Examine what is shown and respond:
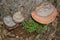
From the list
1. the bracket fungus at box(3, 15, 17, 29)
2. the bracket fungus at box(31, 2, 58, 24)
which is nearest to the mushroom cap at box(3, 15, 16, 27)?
the bracket fungus at box(3, 15, 17, 29)

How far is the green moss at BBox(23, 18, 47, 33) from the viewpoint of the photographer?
273cm

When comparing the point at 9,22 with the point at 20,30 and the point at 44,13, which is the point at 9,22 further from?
the point at 44,13

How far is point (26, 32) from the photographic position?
9.32 feet

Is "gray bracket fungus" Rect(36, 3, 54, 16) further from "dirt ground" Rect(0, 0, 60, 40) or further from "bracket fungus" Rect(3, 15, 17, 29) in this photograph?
"bracket fungus" Rect(3, 15, 17, 29)

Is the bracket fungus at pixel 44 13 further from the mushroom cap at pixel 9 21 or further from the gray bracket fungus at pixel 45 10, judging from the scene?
the mushroom cap at pixel 9 21

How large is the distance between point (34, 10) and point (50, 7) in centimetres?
24

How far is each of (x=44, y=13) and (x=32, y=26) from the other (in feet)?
1.07

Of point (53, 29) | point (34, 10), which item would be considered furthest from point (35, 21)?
point (53, 29)

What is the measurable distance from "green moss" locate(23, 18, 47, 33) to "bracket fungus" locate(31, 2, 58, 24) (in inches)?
7.6

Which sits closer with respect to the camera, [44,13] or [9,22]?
[44,13]

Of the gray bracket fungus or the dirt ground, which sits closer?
the gray bracket fungus

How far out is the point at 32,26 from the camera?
2.72 meters

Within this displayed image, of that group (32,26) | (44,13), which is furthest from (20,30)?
(44,13)

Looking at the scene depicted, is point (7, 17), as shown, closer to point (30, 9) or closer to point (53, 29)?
point (30, 9)
